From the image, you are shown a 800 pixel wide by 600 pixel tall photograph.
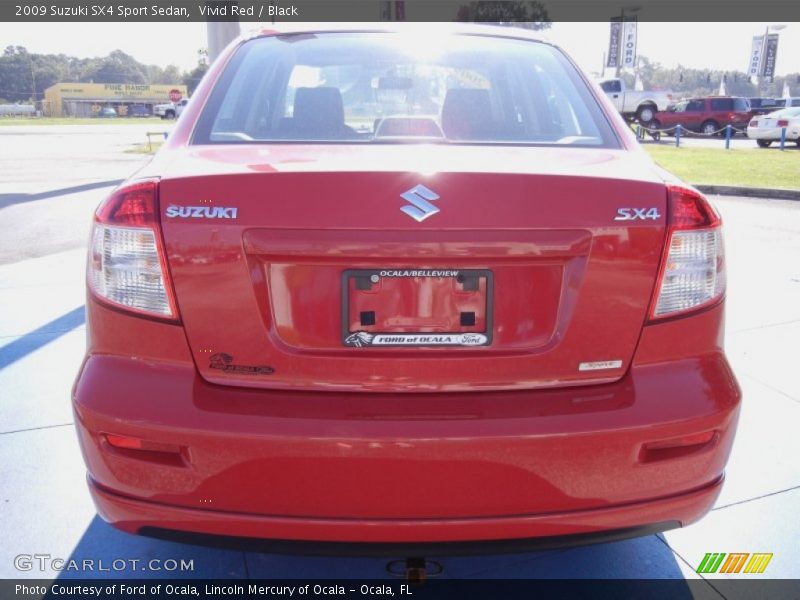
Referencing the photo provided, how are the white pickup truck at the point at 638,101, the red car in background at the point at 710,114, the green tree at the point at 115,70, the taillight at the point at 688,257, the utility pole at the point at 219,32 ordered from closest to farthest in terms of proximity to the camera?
the taillight at the point at 688,257 → the utility pole at the point at 219,32 → the red car in background at the point at 710,114 → the white pickup truck at the point at 638,101 → the green tree at the point at 115,70

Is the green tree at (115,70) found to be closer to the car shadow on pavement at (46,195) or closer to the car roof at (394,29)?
the car shadow on pavement at (46,195)

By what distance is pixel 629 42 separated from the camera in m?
47.5

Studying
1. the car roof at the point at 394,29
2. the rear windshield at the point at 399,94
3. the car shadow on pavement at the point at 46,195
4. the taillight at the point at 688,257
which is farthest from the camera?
the car shadow on pavement at the point at 46,195

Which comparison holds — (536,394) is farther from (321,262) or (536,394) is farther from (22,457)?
(22,457)

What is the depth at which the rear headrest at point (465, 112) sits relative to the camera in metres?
2.29

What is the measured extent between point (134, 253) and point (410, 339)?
0.71m

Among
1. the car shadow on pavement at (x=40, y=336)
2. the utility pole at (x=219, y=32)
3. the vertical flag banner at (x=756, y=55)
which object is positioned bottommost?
the car shadow on pavement at (x=40, y=336)

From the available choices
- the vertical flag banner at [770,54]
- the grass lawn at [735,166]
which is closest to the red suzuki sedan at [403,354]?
the grass lawn at [735,166]

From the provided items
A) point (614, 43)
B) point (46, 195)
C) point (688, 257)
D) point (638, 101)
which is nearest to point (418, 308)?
point (688, 257)

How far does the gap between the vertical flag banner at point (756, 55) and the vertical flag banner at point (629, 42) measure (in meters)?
16.2

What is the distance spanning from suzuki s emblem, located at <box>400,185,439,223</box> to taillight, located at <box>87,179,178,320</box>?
61 centimetres

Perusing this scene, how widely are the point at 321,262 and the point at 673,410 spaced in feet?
3.03

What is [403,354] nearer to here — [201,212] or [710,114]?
[201,212]

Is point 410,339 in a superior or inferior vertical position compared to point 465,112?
inferior
